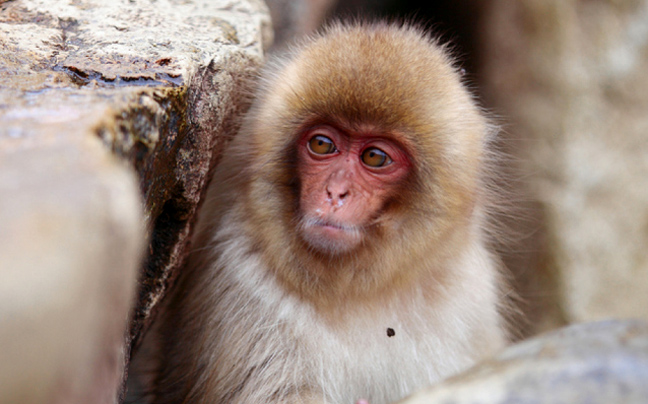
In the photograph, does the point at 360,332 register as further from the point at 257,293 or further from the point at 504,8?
the point at 504,8

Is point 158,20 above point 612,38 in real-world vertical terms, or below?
below

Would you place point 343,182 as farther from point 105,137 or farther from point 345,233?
point 105,137

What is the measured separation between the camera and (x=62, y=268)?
40.7 inches

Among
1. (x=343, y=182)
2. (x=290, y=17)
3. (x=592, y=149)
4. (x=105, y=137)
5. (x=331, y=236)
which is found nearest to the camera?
(x=105, y=137)

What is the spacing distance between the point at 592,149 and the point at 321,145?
286cm

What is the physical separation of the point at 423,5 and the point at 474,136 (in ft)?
12.7

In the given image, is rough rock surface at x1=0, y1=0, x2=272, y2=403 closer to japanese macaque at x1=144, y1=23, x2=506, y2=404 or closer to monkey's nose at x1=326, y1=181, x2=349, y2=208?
japanese macaque at x1=144, y1=23, x2=506, y2=404

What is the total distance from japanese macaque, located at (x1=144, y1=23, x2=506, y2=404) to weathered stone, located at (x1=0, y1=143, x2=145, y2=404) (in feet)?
4.62

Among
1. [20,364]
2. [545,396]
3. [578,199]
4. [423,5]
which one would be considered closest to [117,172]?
[20,364]

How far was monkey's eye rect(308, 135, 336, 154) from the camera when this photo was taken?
287 cm

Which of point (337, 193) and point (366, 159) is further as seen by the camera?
point (366, 159)

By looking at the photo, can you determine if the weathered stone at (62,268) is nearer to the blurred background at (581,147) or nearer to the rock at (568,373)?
the rock at (568,373)

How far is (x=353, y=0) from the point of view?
669 cm

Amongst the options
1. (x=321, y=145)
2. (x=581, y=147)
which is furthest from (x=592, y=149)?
(x=321, y=145)
